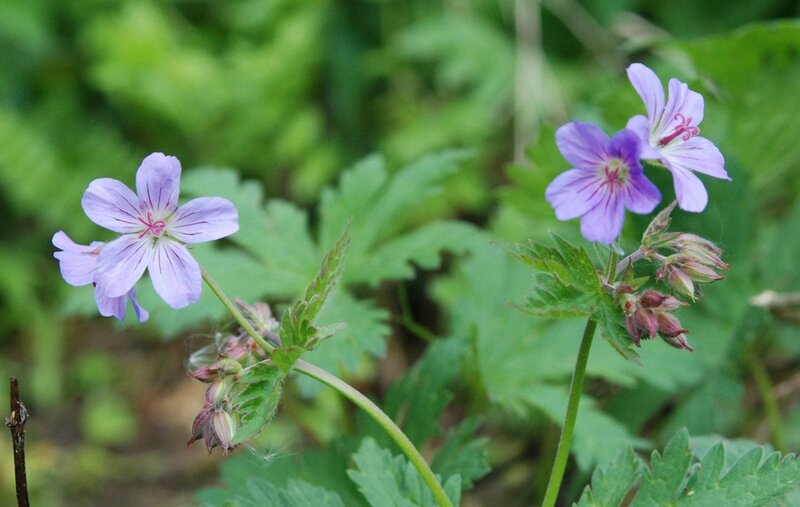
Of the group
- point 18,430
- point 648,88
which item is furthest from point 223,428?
point 648,88

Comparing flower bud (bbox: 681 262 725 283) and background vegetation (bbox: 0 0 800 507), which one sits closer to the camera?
flower bud (bbox: 681 262 725 283)

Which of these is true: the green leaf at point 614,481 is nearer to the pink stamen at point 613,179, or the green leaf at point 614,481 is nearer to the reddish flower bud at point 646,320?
the reddish flower bud at point 646,320

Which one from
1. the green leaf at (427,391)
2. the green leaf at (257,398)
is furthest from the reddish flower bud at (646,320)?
the green leaf at (427,391)

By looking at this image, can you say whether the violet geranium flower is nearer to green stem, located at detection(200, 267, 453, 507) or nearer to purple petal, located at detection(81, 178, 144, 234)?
green stem, located at detection(200, 267, 453, 507)

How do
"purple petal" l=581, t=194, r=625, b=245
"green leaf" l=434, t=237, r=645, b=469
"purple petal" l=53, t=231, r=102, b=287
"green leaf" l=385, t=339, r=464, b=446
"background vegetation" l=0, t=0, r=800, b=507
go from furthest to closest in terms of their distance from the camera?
"background vegetation" l=0, t=0, r=800, b=507 → "green leaf" l=434, t=237, r=645, b=469 → "green leaf" l=385, t=339, r=464, b=446 → "purple petal" l=53, t=231, r=102, b=287 → "purple petal" l=581, t=194, r=625, b=245

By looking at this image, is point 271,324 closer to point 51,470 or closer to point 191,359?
point 191,359

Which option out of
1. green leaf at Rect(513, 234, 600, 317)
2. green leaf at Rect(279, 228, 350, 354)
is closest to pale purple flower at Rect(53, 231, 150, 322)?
green leaf at Rect(279, 228, 350, 354)

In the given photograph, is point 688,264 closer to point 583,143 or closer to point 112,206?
point 583,143
